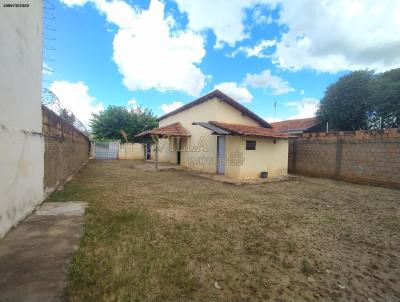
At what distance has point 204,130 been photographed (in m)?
13.2

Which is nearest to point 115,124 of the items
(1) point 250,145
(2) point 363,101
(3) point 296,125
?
(1) point 250,145

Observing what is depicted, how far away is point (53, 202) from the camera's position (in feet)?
17.0

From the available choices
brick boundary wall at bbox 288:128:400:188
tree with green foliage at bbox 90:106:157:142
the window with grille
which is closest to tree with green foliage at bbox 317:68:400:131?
brick boundary wall at bbox 288:128:400:188

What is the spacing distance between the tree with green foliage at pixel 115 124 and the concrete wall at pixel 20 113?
18552 millimetres

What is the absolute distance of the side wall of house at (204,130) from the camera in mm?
12578

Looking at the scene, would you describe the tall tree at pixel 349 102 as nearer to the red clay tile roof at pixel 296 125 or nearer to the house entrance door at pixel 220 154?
the red clay tile roof at pixel 296 125

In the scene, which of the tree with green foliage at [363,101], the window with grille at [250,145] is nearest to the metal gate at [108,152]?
the window with grille at [250,145]

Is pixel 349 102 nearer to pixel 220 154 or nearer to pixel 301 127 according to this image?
pixel 301 127

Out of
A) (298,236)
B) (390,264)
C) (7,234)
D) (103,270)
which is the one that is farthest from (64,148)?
(390,264)

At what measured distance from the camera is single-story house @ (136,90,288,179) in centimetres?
1069

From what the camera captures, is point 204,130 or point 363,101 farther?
Result: point 363,101

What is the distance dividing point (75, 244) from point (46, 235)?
2.13 ft

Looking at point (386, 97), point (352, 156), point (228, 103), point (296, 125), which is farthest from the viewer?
point (296, 125)

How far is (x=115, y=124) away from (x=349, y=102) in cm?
2396
